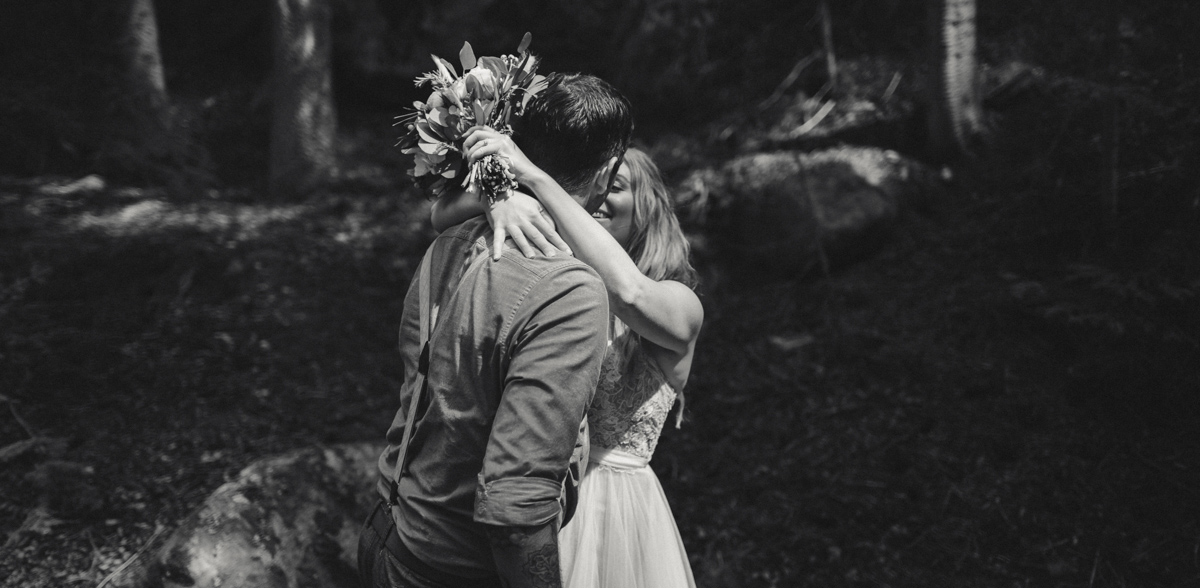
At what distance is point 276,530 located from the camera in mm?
2783

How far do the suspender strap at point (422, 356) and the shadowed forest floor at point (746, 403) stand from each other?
6.99 ft

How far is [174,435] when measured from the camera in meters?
3.81

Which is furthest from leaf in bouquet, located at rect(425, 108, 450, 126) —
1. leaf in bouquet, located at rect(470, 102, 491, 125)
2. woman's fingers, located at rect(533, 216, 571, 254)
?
woman's fingers, located at rect(533, 216, 571, 254)

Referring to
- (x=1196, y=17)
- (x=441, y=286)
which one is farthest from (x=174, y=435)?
(x=1196, y=17)

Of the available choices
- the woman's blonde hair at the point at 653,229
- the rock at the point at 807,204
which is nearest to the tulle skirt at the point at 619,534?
the woman's blonde hair at the point at 653,229

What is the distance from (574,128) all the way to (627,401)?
91 cm

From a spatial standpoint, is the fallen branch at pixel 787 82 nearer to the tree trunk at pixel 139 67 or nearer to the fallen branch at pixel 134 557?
the tree trunk at pixel 139 67

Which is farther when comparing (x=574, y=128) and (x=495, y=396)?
(x=574, y=128)

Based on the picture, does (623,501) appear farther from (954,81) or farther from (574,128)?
(954,81)

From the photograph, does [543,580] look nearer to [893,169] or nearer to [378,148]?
[893,169]

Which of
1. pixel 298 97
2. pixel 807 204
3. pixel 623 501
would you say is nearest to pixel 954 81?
pixel 807 204

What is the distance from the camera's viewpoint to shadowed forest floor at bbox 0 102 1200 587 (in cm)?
330

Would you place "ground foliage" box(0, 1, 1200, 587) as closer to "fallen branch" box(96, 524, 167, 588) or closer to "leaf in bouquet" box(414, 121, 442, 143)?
"fallen branch" box(96, 524, 167, 588)

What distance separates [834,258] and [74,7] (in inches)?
261
